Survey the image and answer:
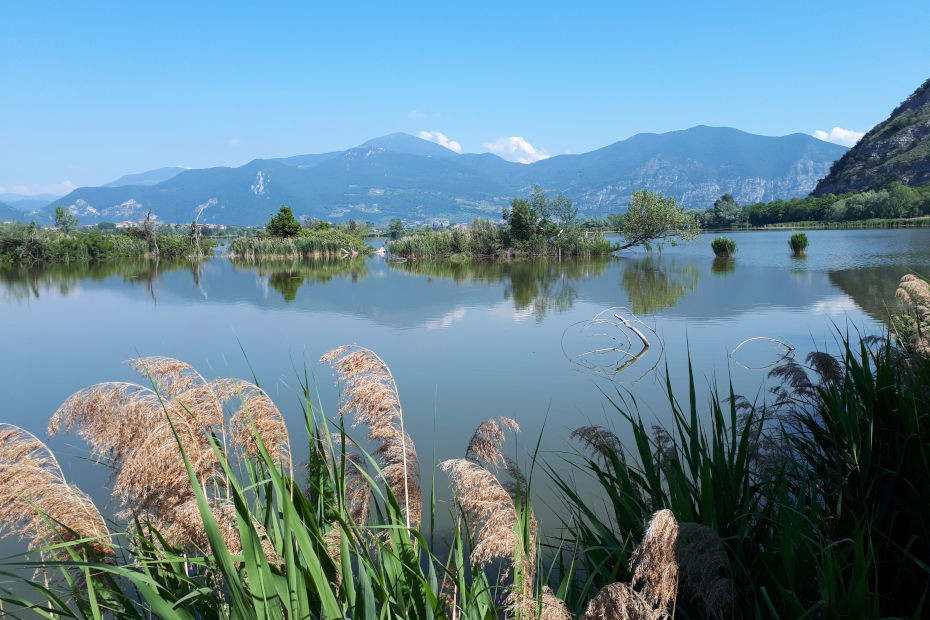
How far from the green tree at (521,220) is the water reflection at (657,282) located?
630cm

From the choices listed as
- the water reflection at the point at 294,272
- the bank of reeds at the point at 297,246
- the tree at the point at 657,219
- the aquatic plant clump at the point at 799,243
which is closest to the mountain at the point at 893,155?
the aquatic plant clump at the point at 799,243

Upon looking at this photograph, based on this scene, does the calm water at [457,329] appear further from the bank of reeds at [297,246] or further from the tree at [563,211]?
the bank of reeds at [297,246]

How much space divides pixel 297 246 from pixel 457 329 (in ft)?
97.5

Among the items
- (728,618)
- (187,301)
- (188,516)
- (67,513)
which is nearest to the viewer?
(188,516)

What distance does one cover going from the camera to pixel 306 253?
39.5m

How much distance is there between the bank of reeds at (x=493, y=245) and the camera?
3381 cm

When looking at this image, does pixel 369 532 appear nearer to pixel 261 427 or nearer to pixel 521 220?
pixel 261 427

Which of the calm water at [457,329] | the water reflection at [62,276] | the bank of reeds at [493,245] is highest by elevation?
the bank of reeds at [493,245]

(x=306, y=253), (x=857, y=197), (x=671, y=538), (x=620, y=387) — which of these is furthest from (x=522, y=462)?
(x=857, y=197)

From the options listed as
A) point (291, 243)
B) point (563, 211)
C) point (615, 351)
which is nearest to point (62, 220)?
point (291, 243)

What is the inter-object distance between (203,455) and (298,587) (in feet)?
1.98

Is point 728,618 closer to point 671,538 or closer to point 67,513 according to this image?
point 671,538

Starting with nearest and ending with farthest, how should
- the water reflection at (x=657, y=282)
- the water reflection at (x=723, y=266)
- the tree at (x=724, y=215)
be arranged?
the water reflection at (x=657, y=282)
the water reflection at (x=723, y=266)
the tree at (x=724, y=215)

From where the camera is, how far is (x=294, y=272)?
28.4m
